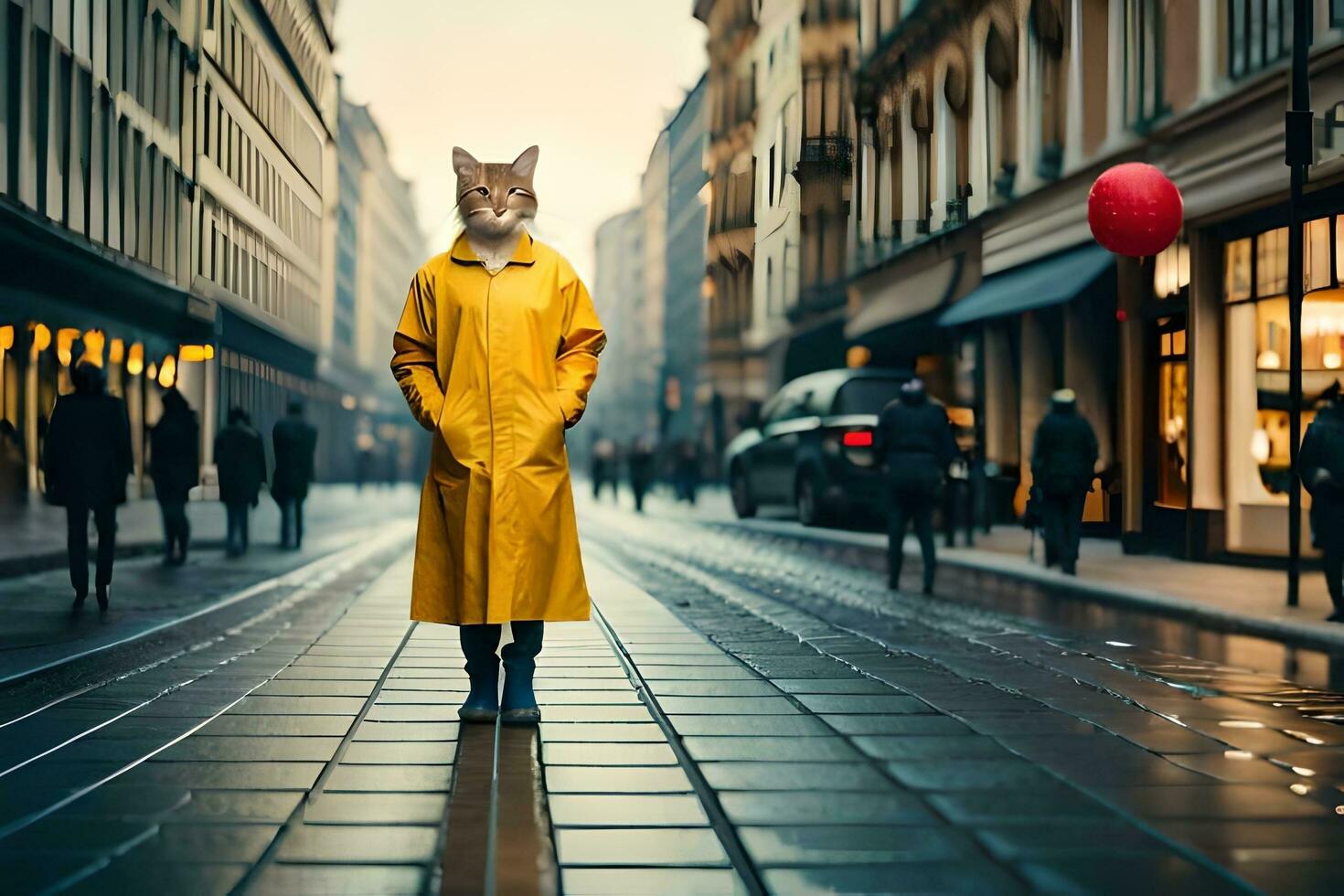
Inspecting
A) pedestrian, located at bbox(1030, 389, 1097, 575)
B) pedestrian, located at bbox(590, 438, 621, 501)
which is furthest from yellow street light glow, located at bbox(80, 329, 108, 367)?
pedestrian, located at bbox(590, 438, 621, 501)

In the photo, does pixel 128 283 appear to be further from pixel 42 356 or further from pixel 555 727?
pixel 555 727

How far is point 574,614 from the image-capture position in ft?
19.0

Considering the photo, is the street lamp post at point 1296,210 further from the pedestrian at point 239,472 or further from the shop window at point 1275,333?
the pedestrian at point 239,472

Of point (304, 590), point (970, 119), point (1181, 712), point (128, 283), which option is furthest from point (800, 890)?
point (970, 119)

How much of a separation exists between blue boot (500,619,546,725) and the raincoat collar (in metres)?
1.27

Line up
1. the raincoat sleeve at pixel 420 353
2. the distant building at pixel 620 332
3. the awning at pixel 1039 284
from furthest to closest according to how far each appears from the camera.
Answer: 1. the distant building at pixel 620 332
2. the awning at pixel 1039 284
3. the raincoat sleeve at pixel 420 353

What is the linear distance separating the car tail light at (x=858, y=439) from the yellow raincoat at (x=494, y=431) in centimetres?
1434

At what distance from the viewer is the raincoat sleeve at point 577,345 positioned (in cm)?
585

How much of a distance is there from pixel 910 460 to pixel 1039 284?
13.3ft

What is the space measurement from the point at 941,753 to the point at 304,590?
Result: 794 cm


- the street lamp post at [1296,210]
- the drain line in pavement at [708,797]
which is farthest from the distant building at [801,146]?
the drain line in pavement at [708,797]

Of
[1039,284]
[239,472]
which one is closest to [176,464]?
[239,472]

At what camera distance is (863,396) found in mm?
20703

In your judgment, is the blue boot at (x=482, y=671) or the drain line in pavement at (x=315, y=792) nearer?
the drain line in pavement at (x=315, y=792)
